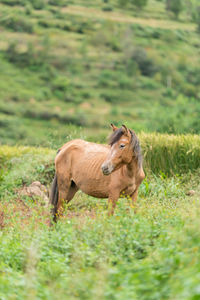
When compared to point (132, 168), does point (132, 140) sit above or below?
above

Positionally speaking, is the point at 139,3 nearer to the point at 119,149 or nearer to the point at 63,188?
the point at 63,188

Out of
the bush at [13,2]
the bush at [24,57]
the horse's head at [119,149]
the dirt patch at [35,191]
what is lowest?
the bush at [24,57]

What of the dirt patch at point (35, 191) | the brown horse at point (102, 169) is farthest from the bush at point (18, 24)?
the brown horse at point (102, 169)

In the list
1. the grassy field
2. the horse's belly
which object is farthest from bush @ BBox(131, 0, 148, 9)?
the horse's belly

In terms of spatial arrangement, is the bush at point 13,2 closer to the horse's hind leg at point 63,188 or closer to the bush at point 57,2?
the bush at point 57,2

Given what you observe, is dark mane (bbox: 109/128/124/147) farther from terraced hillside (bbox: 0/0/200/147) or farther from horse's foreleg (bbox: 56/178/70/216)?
terraced hillside (bbox: 0/0/200/147)

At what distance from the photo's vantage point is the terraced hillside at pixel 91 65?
2790 inches

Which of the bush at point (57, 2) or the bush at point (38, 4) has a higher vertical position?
the bush at point (57, 2)

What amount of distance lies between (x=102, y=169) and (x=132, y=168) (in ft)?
1.79

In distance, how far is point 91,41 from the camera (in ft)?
315

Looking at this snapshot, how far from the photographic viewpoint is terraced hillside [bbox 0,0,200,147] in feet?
233

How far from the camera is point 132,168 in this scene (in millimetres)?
7176

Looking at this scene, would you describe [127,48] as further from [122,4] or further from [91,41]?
[122,4]

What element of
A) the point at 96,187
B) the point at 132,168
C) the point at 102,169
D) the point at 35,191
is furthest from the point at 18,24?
the point at 102,169
